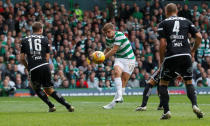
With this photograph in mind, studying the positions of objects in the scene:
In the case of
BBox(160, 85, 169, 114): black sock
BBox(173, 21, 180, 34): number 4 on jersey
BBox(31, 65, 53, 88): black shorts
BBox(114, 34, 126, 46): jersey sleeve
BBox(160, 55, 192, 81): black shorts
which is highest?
BBox(173, 21, 180, 34): number 4 on jersey

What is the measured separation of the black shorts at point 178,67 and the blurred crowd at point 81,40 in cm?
1353

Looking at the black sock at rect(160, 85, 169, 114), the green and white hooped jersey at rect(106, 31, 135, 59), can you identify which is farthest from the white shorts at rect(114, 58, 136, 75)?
the black sock at rect(160, 85, 169, 114)

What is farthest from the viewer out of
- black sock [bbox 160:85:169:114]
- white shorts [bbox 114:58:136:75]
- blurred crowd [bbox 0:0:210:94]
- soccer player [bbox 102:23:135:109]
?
blurred crowd [bbox 0:0:210:94]

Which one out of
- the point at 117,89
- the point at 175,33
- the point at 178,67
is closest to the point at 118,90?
the point at 117,89

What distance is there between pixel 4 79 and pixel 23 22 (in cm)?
368

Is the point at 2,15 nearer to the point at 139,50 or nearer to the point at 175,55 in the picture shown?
the point at 139,50

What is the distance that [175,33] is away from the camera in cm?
1144

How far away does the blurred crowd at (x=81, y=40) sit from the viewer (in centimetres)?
2552

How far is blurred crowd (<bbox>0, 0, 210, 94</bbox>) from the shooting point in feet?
83.7

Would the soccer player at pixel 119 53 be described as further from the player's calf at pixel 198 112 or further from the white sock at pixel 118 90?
the player's calf at pixel 198 112

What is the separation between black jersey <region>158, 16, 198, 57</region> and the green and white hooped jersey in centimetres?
392

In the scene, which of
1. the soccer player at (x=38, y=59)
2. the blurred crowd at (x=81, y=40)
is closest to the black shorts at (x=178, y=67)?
the soccer player at (x=38, y=59)

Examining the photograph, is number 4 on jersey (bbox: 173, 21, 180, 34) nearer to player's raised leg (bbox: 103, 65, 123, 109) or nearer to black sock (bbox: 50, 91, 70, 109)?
black sock (bbox: 50, 91, 70, 109)

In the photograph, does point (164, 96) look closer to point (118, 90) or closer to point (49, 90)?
point (49, 90)
